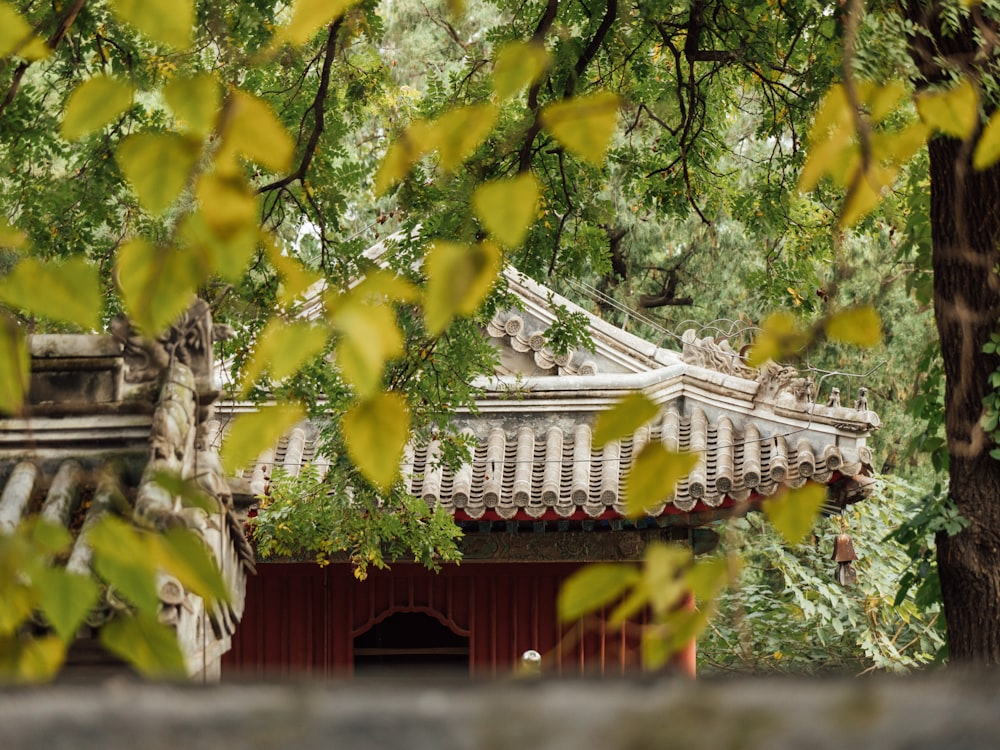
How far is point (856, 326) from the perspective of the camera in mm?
1017

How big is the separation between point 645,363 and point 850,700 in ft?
20.4

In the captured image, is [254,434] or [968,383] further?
[968,383]

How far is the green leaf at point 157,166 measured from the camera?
2.75 ft

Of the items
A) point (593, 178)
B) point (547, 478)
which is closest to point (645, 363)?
point (547, 478)

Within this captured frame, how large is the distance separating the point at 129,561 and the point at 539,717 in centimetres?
37

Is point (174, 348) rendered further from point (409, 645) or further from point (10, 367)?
point (409, 645)

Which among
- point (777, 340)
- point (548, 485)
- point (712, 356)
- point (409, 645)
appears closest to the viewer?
point (777, 340)

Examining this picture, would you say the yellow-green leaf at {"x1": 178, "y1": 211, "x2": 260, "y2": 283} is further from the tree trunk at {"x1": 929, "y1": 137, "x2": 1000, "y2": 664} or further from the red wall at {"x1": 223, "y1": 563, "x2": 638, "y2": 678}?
the red wall at {"x1": 223, "y1": 563, "x2": 638, "y2": 678}

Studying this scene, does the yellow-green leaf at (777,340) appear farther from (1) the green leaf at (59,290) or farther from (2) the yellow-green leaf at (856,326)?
(1) the green leaf at (59,290)

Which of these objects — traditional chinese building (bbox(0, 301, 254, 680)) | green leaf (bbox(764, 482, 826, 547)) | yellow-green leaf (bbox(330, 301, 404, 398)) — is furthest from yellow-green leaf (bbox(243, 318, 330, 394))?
traditional chinese building (bbox(0, 301, 254, 680))

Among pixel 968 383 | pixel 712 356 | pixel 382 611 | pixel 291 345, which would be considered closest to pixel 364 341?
pixel 291 345

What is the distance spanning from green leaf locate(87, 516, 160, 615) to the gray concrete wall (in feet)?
0.85

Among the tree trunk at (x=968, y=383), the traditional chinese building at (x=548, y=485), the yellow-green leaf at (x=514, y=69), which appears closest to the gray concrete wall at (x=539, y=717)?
the yellow-green leaf at (x=514, y=69)

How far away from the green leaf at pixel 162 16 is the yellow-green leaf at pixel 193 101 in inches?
1.1
